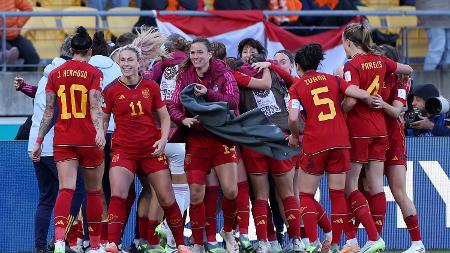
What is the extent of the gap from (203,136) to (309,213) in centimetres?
126

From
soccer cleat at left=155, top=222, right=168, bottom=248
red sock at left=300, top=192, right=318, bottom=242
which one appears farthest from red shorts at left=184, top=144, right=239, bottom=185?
soccer cleat at left=155, top=222, right=168, bottom=248

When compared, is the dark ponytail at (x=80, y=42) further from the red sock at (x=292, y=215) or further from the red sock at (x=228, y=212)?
the red sock at (x=292, y=215)

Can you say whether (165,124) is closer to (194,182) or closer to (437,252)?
(194,182)

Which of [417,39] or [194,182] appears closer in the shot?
[194,182]

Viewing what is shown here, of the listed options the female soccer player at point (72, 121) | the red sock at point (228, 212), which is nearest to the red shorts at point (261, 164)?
the red sock at point (228, 212)

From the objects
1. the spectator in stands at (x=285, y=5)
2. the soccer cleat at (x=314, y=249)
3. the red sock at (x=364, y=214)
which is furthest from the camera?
the spectator in stands at (x=285, y=5)

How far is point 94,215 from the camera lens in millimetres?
12367

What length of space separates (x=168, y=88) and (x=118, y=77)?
0.84 meters

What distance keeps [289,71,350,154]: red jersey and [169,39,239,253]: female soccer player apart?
31.5 inches

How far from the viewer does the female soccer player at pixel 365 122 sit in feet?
40.1

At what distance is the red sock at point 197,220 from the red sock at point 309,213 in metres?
0.98

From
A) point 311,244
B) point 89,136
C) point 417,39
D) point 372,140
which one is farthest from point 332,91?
point 417,39

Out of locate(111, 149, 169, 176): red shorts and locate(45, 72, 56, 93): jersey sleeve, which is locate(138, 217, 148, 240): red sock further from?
locate(45, 72, 56, 93): jersey sleeve

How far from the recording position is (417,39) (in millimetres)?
18344
